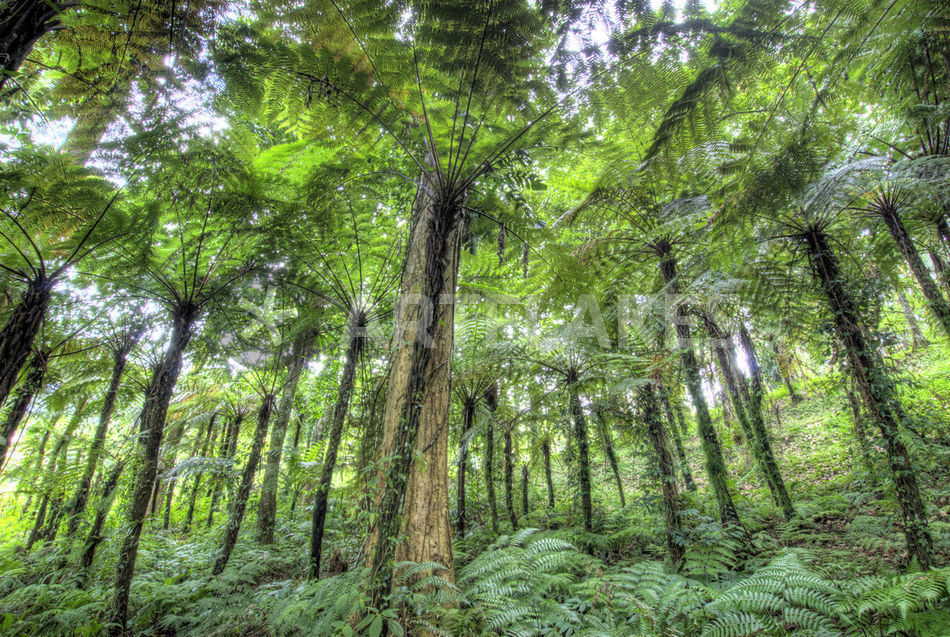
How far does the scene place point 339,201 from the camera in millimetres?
3066

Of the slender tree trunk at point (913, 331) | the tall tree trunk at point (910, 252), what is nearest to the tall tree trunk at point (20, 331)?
the slender tree trunk at point (913, 331)

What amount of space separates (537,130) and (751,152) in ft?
4.77

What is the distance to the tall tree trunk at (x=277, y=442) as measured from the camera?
16.0ft

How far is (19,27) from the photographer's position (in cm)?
172

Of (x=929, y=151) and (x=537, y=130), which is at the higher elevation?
(x=929, y=151)

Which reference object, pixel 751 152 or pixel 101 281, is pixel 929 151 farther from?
pixel 101 281

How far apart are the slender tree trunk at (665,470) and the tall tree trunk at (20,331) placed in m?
4.67

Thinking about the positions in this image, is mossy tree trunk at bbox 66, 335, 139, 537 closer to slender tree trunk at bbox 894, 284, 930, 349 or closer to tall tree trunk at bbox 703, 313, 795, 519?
tall tree trunk at bbox 703, 313, 795, 519

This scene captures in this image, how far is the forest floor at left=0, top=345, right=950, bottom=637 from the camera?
185 cm

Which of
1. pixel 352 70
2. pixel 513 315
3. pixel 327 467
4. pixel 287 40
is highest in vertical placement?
pixel 287 40

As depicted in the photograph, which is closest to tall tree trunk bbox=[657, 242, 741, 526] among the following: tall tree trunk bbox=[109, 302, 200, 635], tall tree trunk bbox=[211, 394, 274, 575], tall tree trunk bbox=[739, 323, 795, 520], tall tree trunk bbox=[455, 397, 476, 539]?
tall tree trunk bbox=[739, 323, 795, 520]

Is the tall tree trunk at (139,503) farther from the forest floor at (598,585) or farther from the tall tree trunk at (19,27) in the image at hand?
the tall tree trunk at (19,27)

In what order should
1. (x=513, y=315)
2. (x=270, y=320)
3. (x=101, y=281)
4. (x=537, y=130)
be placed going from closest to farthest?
(x=537, y=130), (x=101, y=281), (x=513, y=315), (x=270, y=320)

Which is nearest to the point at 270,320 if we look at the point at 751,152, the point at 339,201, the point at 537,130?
the point at 339,201
